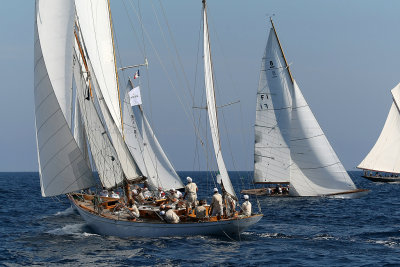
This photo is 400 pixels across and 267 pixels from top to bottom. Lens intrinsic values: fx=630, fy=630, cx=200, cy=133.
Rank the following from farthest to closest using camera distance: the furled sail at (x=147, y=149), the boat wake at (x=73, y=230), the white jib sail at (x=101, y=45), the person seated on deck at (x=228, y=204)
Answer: the furled sail at (x=147, y=149)
the white jib sail at (x=101, y=45)
the boat wake at (x=73, y=230)
the person seated on deck at (x=228, y=204)

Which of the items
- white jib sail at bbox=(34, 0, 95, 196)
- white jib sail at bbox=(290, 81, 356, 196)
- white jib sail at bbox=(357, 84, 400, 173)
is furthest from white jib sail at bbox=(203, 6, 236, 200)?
white jib sail at bbox=(357, 84, 400, 173)

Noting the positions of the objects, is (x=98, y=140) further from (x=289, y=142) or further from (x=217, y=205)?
(x=289, y=142)

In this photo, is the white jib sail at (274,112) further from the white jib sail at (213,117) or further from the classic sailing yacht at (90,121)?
the white jib sail at (213,117)

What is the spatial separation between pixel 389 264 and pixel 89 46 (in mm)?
19513

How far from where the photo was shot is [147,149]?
49.7 meters

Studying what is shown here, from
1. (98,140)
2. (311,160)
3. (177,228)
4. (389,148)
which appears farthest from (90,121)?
(389,148)

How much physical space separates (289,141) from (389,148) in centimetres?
4060

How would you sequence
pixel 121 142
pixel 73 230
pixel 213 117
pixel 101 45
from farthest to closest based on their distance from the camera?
pixel 101 45
pixel 121 142
pixel 73 230
pixel 213 117

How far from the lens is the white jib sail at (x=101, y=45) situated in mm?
34500

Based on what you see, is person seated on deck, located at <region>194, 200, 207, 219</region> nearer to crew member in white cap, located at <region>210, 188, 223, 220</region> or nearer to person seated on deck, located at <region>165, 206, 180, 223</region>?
crew member in white cap, located at <region>210, 188, 223, 220</region>

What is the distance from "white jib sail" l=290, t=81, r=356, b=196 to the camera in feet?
173

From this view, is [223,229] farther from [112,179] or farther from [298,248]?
[112,179]

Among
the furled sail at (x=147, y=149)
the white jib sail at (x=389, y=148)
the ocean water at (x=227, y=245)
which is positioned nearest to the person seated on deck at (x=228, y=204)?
the ocean water at (x=227, y=245)

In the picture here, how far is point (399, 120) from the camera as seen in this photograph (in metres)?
91.1
